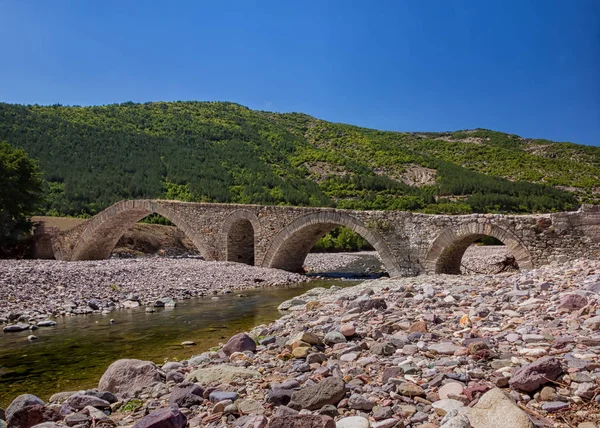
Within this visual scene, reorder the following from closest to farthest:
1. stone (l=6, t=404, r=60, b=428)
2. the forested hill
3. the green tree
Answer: stone (l=6, t=404, r=60, b=428) → the green tree → the forested hill

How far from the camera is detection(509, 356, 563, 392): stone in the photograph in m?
3.60

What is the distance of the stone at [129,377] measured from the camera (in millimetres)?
5258

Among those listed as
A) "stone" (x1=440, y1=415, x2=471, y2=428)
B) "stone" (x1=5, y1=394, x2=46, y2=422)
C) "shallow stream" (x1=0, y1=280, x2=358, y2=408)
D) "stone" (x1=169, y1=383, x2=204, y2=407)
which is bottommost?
"shallow stream" (x1=0, y1=280, x2=358, y2=408)

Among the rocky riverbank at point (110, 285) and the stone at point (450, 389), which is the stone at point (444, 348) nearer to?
the stone at point (450, 389)

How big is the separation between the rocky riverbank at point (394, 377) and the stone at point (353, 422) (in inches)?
0.5

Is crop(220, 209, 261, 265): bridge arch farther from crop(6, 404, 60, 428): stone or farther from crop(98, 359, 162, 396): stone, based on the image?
crop(6, 404, 60, 428): stone

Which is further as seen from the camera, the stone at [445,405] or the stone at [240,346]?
the stone at [240,346]

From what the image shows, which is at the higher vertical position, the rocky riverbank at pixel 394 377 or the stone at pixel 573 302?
the stone at pixel 573 302

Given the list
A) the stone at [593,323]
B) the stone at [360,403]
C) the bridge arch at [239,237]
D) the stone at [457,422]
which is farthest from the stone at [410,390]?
the bridge arch at [239,237]

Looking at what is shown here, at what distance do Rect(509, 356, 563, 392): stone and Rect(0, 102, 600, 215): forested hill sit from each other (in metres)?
36.6

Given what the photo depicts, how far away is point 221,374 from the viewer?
4.99m

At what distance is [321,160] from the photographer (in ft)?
209

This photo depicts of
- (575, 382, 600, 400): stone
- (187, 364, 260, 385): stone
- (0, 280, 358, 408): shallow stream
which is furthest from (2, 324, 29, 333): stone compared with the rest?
(575, 382, 600, 400): stone

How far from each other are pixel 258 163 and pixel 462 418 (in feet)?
194
